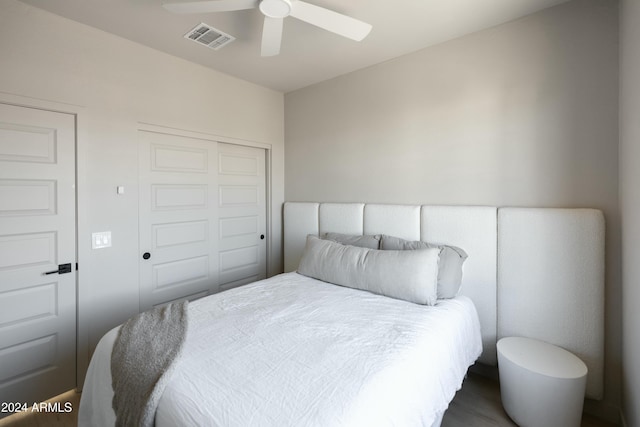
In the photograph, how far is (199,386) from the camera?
1117 millimetres

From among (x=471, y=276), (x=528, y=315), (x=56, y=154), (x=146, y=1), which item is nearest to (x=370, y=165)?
(x=471, y=276)

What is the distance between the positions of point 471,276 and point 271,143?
2.60 m

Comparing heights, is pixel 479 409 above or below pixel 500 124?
below

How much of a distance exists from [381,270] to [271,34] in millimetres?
1756

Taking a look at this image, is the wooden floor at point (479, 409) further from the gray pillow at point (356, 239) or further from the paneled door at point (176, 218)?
the paneled door at point (176, 218)

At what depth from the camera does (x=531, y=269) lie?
198cm

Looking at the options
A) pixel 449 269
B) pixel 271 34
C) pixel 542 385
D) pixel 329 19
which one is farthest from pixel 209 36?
pixel 542 385

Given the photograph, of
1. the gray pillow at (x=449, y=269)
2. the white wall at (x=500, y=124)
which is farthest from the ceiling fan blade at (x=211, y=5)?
the gray pillow at (x=449, y=269)

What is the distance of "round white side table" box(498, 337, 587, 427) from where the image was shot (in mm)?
1584

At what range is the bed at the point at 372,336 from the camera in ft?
3.46

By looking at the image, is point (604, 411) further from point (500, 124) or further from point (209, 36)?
point (209, 36)

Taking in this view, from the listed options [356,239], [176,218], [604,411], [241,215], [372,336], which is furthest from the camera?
[241,215]

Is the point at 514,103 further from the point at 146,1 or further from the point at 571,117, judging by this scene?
the point at 146,1

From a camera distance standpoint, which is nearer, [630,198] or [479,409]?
[630,198]
